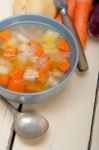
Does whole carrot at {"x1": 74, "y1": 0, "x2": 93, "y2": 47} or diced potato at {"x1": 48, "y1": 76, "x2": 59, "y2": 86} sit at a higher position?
whole carrot at {"x1": 74, "y1": 0, "x2": 93, "y2": 47}

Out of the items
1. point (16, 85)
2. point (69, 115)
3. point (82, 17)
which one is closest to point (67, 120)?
point (69, 115)

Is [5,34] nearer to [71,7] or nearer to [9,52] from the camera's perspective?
[9,52]

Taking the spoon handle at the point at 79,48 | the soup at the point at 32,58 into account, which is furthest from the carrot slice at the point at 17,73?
the spoon handle at the point at 79,48

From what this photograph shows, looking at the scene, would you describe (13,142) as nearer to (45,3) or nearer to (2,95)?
(2,95)

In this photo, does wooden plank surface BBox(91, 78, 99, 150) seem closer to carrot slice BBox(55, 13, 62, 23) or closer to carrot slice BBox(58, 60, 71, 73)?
carrot slice BBox(58, 60, 71, 73)

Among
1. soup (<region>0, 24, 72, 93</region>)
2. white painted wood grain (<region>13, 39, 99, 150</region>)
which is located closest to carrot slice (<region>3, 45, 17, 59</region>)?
soup (<region>0, 24, 72, 93</region>)

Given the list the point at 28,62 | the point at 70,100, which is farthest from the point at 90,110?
the point at 28,62
